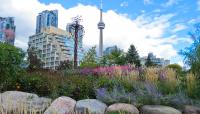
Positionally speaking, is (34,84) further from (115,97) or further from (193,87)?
(193,87)

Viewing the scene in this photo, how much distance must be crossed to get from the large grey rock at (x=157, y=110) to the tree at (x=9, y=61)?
435cm

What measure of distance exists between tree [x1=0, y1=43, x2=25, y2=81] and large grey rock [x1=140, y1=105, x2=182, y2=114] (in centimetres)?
435

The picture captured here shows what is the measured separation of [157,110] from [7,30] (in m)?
8.74

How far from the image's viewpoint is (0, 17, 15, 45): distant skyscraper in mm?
15250

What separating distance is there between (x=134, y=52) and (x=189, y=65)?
2739 cm

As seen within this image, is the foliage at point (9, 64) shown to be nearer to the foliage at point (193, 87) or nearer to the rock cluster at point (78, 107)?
the rock cluster at point (78, 107)

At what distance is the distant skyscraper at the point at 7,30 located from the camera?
600 inches

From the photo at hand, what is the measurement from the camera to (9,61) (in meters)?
11.6

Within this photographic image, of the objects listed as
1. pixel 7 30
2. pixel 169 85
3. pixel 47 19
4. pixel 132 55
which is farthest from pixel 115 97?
pixel 47 19

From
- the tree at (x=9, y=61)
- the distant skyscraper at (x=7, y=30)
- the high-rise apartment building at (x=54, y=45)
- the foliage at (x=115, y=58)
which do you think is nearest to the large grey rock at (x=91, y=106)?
the tree at (x=9, y=61)

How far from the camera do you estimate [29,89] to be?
12.0 metres

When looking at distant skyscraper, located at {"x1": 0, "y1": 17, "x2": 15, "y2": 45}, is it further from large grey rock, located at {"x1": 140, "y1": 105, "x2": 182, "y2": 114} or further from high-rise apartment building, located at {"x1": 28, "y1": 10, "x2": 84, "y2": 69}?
high-rise apartment building, located at {"x1": 28, "y1": 10, "x2": 84, "y2": 69}

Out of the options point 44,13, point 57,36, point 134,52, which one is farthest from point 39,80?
point 44,13

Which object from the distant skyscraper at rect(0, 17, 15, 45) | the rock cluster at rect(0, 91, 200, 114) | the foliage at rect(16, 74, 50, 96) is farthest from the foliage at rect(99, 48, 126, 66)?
the rock cluster at rect(0, 91, 200, 114)
